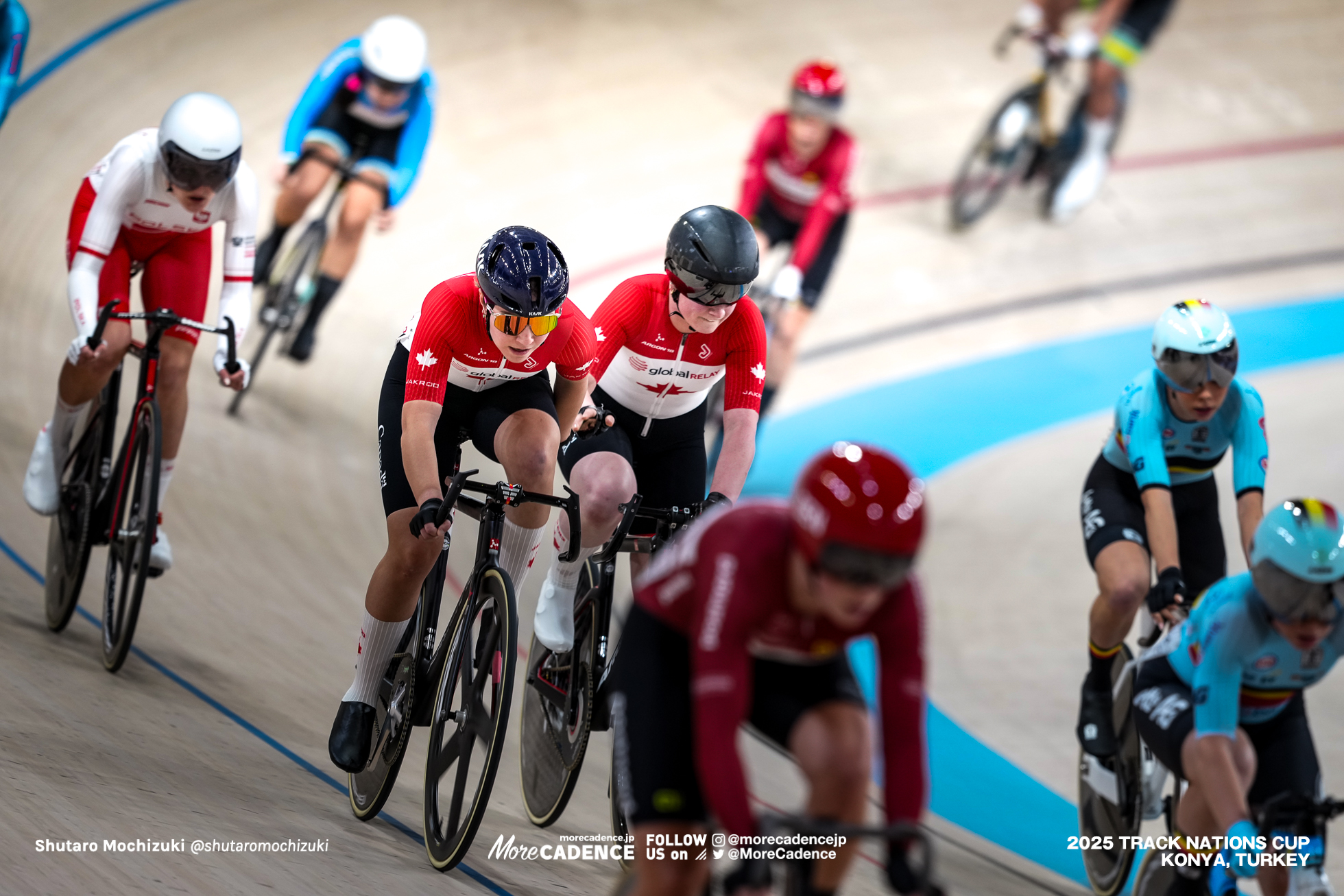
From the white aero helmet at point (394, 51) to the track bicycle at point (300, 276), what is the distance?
17.9 inches

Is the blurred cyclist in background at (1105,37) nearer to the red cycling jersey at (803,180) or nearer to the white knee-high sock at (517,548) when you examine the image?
the red cycling jersey at (803,180)

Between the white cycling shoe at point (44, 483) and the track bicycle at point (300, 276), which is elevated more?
the track bicycle at point (300, 276)

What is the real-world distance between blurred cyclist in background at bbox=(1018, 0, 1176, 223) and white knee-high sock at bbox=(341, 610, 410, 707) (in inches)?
264

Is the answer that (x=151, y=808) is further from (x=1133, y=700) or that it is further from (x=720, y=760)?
(x=1133, y=700)

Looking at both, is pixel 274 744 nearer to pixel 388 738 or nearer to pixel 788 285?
pixel 388 738

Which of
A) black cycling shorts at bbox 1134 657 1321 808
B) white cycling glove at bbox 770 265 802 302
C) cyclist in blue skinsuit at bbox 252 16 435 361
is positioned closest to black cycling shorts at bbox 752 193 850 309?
white cycling glove at bbox 770 265 802 302

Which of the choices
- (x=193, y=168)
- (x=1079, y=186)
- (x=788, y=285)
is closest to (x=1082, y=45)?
(x=1079, y=186)

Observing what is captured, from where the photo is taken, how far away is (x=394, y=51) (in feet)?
21.2

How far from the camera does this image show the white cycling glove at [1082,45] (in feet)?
29.8

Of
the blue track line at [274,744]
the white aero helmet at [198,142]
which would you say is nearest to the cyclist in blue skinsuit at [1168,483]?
the blue track line at [274,744]

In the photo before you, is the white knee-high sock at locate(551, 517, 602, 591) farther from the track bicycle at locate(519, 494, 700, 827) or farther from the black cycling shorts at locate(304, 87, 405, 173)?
the black cycling shorts at locate(304, 87, 405, 173)

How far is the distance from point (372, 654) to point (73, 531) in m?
1.36

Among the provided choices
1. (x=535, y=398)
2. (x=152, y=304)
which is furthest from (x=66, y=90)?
(x=535, y=398)

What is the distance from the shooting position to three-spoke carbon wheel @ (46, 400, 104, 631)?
173 inches
